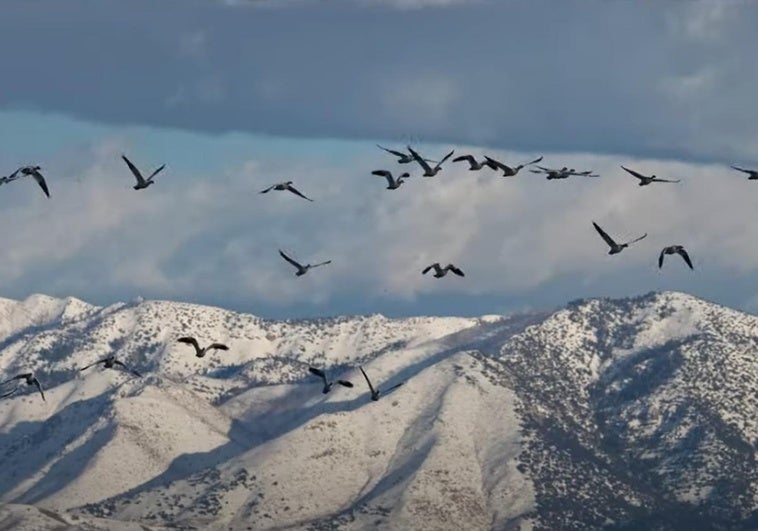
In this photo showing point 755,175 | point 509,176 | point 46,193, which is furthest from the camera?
point 509,176

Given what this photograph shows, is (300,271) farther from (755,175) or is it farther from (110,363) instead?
(755,175)

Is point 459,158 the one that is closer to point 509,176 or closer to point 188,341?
point 509,176

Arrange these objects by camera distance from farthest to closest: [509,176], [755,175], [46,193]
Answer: [509,176], [755,175], [46,193]

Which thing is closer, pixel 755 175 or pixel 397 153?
pixel 755 175

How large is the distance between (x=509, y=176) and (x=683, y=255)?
24687mm

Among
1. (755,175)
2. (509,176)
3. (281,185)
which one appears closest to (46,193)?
(281,185)

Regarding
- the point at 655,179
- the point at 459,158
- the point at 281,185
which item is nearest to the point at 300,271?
the point at 281,185

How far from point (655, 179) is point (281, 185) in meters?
34.8

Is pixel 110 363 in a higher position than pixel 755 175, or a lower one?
lower

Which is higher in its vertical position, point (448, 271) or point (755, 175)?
point (755, 175)

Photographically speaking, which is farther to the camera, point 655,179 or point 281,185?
point 281,185

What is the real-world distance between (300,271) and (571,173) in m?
26.8

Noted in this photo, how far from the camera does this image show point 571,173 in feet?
597

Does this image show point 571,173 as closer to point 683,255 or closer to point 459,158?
point 459,158
